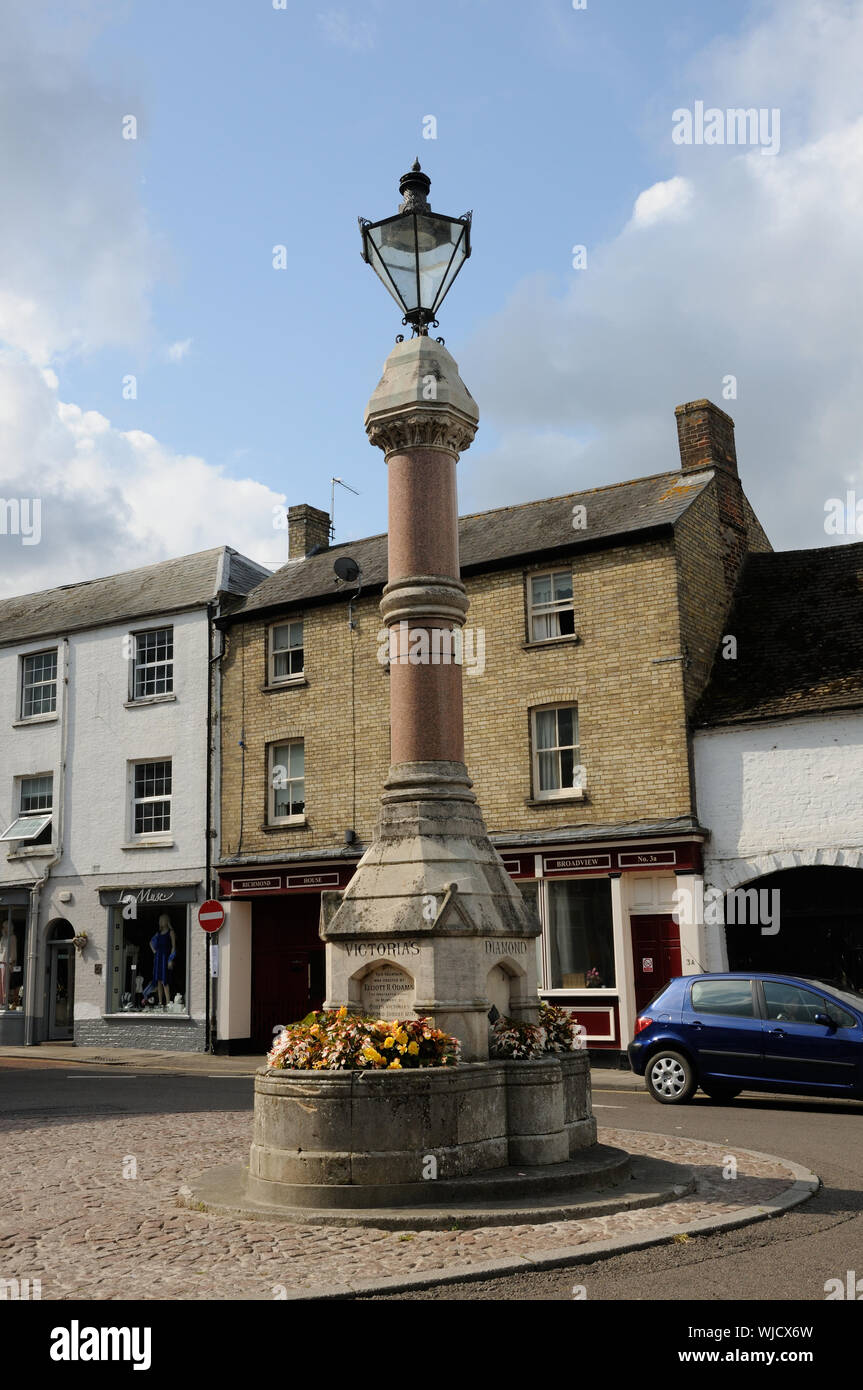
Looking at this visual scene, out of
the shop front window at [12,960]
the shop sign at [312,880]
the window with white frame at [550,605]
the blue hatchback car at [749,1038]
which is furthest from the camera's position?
the shop front window at [12,960]

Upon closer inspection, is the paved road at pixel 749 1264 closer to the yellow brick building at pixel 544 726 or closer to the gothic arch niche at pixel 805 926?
the gothic arch niche at pixel 805 926

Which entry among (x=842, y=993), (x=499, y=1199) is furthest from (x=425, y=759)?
(x=842, y=993)

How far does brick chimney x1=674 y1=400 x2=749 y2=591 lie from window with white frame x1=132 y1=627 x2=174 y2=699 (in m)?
11.6

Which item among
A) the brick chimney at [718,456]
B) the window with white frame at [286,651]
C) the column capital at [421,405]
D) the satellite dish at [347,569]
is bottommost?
the column capital at [421,405]

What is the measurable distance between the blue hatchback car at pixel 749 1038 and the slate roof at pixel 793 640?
18.9ft

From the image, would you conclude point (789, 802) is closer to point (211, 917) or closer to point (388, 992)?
point (211, 917)

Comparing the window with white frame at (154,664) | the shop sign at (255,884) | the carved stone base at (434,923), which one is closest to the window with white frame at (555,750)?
the shop sign at (255,884)

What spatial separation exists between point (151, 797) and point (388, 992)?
692 inches

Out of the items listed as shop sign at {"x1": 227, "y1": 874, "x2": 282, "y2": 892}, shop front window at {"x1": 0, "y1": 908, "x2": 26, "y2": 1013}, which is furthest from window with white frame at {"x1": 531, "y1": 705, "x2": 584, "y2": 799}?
shop front window at {"x1": 0, "y1": 908, "x2": 26, "y2": 1013}

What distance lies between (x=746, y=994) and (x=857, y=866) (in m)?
4.79

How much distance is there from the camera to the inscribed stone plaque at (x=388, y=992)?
8945 mm

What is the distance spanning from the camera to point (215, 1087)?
16859 millimetres

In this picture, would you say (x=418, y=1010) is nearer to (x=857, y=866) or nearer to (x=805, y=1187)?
(x=805, y=1187)
